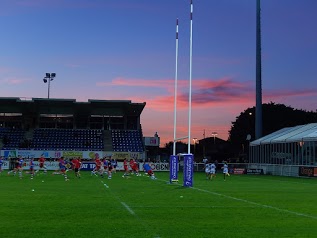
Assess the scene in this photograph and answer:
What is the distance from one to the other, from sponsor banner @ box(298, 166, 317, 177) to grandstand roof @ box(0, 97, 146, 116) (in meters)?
28.0

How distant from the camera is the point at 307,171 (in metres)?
50.6

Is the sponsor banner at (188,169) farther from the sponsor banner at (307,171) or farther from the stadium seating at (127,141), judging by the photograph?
the stadium seating at (127,141)

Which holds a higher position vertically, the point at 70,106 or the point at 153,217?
the point at 70,106

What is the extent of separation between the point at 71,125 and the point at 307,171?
40.2 meters

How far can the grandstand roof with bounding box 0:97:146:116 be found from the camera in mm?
73188

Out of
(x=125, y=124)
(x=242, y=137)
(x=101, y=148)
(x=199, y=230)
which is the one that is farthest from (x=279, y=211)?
(x=242, y=137)

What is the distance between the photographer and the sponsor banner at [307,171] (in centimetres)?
4924

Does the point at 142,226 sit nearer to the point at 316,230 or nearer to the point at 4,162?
the point at 316,230

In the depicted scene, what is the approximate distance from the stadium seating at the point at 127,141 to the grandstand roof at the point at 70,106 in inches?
119

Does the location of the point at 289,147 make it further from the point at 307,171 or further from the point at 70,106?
the point at 70,106

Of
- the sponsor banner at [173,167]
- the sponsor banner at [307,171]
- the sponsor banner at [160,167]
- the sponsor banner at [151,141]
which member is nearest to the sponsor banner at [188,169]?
the sponsor banner at [173,167]


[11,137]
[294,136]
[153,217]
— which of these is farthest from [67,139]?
[153,217]

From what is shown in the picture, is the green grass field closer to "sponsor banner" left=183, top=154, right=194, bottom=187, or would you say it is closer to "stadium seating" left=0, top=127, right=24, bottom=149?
"sponsor banner" left=183, top=154, right=194, bottom=187

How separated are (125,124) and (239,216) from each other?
6555 centimetres
